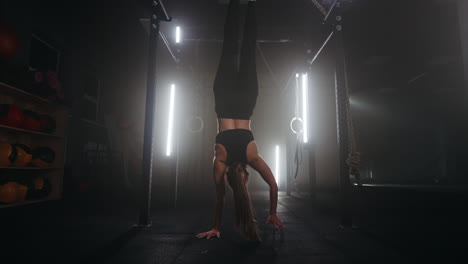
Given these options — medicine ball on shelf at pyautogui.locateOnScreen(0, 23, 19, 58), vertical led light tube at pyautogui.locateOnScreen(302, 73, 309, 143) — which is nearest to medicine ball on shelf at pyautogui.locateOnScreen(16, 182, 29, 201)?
medicine ball on shelf at pyautogui.locateOnScreen(0, 23, 19, 58)

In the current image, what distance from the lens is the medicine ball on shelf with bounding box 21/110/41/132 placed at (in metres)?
3.80

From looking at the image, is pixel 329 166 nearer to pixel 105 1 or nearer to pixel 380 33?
pixel 380 33

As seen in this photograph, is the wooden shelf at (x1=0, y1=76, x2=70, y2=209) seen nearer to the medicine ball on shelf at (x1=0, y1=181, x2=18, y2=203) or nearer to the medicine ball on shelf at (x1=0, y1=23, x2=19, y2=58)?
the medicine ball on shelf at (x1=0, y1=181, x2=18, y2=203)

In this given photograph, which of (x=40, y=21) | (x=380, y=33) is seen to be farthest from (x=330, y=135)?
(x=40, y=21)

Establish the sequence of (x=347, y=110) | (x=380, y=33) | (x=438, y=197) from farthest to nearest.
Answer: (x=380, y=33), (x=438, y=197), (x=347, y=110)

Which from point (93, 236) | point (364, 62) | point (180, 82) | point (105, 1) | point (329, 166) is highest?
point (105, 1)

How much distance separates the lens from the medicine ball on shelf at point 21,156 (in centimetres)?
357

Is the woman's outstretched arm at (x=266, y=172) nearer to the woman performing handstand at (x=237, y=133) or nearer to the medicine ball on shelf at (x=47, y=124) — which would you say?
the woman performing handstand at (x=237, y=133)

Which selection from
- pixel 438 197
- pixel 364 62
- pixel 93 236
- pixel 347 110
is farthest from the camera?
pixel 364 62

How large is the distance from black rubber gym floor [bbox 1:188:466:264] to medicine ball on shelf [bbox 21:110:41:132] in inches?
51.3

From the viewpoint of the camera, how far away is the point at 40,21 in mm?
4926

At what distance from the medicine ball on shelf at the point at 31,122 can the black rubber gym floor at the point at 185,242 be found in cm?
130

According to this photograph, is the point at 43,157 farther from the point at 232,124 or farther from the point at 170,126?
the point at 232,124

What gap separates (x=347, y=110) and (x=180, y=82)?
258cm
